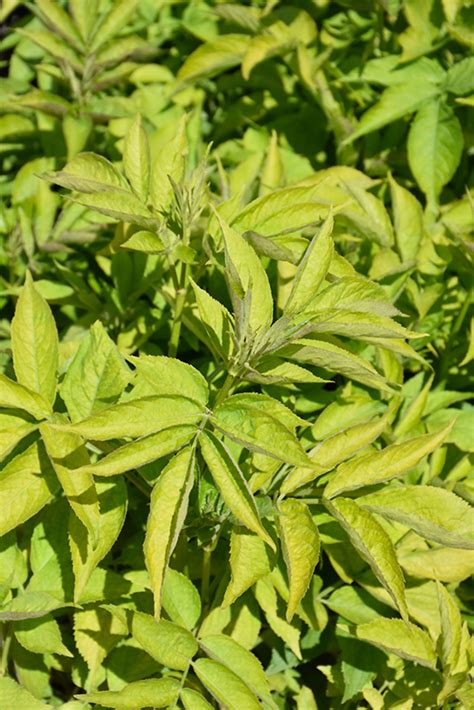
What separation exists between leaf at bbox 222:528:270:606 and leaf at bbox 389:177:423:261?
84cm

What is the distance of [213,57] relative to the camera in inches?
91.8

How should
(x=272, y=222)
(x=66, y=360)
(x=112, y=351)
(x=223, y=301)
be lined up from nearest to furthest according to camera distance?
1. (x=112, y=351)
2. (x=272, y=222)
3. (x=66, y=360)
4. (x=223, y=301)

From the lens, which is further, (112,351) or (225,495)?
(112,351)

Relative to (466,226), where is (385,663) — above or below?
below

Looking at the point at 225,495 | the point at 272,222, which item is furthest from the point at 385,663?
the point at 272,222

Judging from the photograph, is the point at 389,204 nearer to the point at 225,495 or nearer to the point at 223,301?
the point at 223,301

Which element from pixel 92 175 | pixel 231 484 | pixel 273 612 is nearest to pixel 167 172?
pixel 92 175

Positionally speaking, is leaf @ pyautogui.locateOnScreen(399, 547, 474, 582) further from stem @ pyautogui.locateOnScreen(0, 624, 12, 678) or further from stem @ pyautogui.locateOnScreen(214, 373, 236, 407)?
stem @ pyautogui.locateOnScreen(0, 624, 12, 678)

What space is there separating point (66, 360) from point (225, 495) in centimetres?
65

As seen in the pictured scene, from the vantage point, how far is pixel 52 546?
1630mm

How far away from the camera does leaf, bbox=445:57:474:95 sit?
7.11 ft

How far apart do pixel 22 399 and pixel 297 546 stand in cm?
55

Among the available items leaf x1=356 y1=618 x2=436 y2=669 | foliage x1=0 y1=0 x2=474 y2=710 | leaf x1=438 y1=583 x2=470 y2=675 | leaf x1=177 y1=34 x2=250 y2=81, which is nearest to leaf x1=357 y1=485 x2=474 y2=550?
foliage x1=0 y1=0 x2=474 y2=710

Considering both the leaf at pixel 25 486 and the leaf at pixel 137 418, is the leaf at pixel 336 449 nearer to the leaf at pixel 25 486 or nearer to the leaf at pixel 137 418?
the leaf at pixel 137 418
